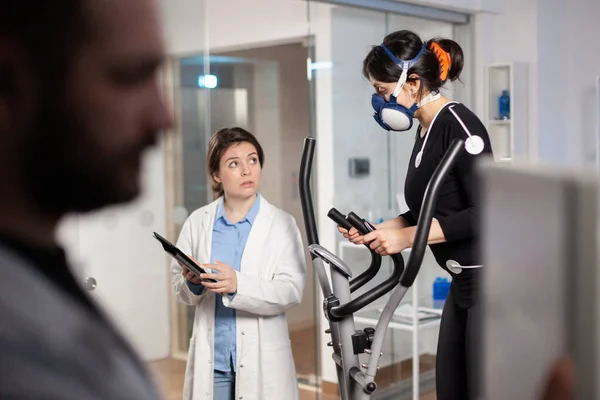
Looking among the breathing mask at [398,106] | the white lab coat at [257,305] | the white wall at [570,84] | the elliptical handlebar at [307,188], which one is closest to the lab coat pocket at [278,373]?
the white lab coat at [257,305]

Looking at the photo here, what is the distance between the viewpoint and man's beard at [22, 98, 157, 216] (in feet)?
0.87

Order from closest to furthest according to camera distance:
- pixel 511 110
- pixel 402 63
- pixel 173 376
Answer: pixel 402 63, pixel 173 376, pixel 511 110

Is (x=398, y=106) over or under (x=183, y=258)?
over

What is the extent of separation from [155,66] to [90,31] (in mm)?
29

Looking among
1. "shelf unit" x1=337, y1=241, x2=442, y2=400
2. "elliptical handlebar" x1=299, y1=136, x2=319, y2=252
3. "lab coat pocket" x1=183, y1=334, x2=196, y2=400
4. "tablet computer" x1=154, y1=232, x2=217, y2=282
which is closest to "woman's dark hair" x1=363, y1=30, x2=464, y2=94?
"elliptical handlebar" x1=299, y1=136, x2=319, y2=252

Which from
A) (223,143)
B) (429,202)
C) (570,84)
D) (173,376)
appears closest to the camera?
(429,202)

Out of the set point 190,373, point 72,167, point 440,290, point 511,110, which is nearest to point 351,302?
point 190,373

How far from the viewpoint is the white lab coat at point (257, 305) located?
2.03 m

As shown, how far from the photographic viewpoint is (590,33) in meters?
4.35

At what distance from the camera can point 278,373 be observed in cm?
208

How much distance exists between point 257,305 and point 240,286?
0.08 m

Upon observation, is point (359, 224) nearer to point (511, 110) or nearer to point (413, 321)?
point (413, 321)

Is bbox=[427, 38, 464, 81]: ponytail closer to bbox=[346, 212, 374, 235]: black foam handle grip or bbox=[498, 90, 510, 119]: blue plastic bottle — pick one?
bbox=[346, 212, 374, 235]: black foam handle grip

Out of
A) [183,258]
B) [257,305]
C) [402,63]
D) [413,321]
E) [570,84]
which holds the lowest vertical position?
[413,321]
